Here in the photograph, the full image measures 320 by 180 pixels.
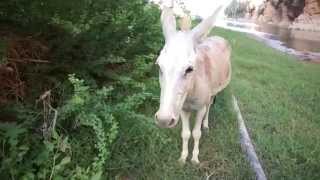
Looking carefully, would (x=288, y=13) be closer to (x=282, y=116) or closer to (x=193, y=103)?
(x=282, y=116)

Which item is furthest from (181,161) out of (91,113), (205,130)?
(91,113)

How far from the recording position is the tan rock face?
43.7 m

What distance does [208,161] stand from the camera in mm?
5203

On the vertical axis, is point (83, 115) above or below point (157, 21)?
below

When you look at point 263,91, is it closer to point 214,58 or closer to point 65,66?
point 214,58

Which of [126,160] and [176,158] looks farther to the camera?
[176,158]

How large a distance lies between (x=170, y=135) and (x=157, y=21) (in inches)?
94.4

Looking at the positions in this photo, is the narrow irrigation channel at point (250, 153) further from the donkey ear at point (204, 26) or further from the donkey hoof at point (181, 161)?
the donkey ear at point (204, 26)

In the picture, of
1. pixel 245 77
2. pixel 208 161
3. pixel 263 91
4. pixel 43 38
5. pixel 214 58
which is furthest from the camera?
pixel 245 77

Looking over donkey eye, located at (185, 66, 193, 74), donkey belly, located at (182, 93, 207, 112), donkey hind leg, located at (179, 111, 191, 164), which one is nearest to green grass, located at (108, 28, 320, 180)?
donkey hind leg, located at (179, 111, 191, 164)

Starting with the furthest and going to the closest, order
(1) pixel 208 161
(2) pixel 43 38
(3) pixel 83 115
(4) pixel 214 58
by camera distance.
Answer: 1. (4) pixel 214 58
2. (1) pixel 208 161
3. (2) pixel 43 38
4. (3) pixel 83 115

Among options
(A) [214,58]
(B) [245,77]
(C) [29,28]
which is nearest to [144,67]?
(A) [214,58]

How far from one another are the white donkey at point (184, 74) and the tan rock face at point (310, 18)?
133 feet

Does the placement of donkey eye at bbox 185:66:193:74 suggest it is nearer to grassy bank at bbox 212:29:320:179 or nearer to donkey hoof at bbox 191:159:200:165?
donkey hoof at bbox 191:159:200:165
